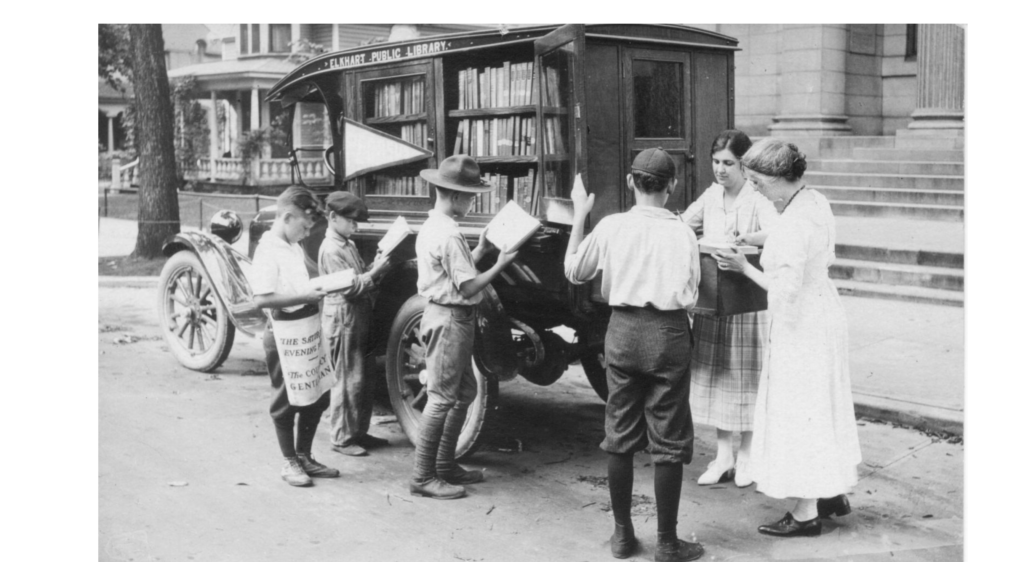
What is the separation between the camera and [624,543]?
4453 mm

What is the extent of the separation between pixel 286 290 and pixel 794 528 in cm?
280

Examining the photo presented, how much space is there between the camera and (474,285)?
16.7ft

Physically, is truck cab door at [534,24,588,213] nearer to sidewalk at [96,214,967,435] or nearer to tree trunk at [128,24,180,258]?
sidewalk at [96,214,967,435]

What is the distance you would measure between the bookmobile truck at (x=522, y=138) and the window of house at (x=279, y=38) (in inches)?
906

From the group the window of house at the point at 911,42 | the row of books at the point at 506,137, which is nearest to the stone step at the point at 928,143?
the window of house at the point at 911,42

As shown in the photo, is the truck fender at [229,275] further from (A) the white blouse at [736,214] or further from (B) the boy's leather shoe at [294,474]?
(A) the white blouse at [736,214]

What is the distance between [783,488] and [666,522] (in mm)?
601

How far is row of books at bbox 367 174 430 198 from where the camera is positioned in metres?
6.73

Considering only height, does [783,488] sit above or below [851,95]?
below

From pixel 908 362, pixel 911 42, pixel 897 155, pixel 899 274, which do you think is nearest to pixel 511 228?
pixel 908 362

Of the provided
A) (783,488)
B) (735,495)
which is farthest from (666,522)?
(735,495)

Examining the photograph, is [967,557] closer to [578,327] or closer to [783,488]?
[783,488]

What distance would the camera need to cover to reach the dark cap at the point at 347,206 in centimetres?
577

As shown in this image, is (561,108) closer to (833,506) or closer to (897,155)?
(833,506)
